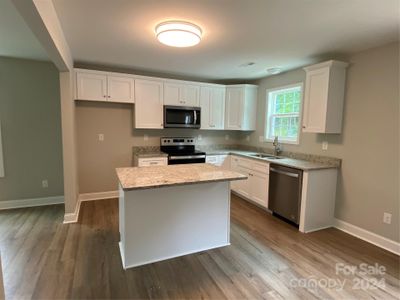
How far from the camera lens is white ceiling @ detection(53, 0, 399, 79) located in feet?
6.51

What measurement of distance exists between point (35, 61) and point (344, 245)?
533 centimetres

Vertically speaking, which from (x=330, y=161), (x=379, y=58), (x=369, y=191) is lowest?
(x=369, y=191)

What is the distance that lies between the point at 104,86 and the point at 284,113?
3273 mm

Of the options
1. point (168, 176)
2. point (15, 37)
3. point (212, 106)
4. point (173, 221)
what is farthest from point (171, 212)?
point (212, 106)

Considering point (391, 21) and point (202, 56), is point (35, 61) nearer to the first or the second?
point (202, 56)

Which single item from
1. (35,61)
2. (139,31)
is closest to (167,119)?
(139,31)

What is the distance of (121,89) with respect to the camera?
4.09m

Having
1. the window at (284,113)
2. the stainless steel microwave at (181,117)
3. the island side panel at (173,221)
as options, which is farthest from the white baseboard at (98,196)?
the window at (284,113)

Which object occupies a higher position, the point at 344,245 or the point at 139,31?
the point at 139,31

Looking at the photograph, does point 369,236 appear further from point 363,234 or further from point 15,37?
point 15,37

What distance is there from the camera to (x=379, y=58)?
2844 millimetres

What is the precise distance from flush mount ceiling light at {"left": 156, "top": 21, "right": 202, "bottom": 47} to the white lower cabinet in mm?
2292

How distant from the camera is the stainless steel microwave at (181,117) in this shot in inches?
173

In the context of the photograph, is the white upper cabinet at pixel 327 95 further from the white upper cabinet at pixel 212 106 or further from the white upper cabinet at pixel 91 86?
the white upper cabinet at pixel 91 86
